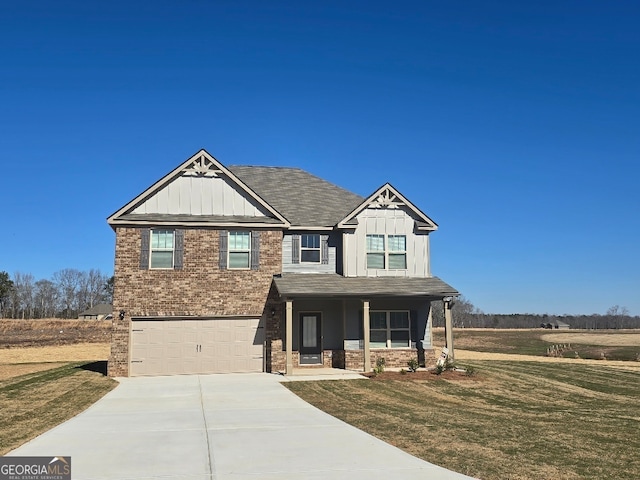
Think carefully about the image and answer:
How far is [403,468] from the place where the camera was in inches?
300

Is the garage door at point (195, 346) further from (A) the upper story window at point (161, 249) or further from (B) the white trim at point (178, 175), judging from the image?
(B) the white trim at point (178, 175)

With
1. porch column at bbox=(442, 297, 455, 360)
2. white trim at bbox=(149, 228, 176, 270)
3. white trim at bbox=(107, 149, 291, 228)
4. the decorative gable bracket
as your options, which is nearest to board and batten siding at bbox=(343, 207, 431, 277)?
porch column at bbox=(442, 297, 455, 360)

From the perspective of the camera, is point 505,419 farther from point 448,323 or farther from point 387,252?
point 387,252

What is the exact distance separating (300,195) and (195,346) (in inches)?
348

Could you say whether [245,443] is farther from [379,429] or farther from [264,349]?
[264,349]

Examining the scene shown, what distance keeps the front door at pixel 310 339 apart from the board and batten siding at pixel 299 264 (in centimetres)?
196

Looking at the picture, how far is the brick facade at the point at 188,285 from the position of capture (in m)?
20.4

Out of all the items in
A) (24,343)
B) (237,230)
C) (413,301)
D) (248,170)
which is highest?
(248,170)

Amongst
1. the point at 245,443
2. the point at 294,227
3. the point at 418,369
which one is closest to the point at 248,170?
the point at 294,227

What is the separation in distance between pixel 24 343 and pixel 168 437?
148ft

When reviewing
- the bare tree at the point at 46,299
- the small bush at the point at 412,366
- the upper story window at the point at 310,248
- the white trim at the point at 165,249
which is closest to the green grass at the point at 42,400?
the white trim at the point at 165,249

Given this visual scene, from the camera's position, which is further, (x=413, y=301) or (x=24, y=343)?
(x=24, y=343)

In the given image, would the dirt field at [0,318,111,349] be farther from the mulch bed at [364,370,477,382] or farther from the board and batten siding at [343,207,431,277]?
the mulch bed at [364,370,477,382]

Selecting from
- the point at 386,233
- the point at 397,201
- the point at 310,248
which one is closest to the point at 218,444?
the point at 310,248
